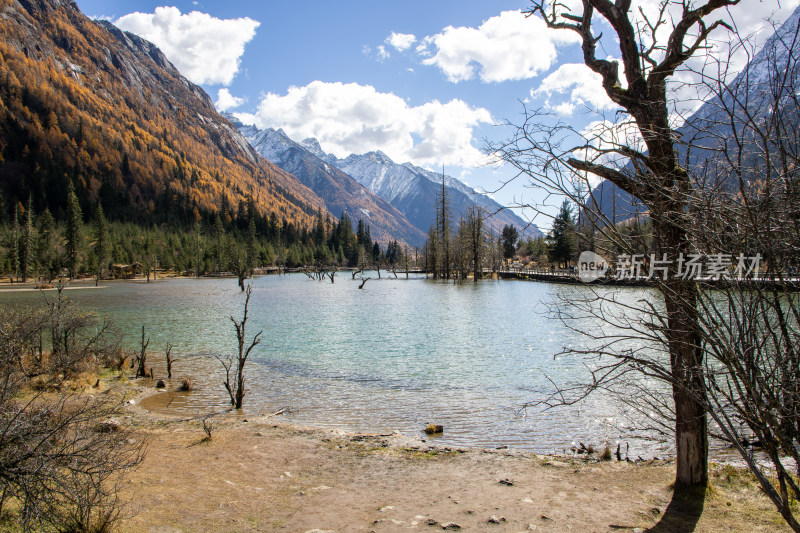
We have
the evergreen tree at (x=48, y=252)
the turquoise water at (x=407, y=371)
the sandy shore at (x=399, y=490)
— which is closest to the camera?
the sandy shore at (x=399, y=490)

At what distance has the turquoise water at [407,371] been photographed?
1081 cm

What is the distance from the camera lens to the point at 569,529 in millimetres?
5133

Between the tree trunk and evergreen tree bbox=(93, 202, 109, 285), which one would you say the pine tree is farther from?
the tree trunk

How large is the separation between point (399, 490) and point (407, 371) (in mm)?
10130

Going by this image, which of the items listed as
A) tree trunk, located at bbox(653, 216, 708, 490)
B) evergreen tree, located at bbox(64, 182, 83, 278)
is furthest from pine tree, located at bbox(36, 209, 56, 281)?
tree trunk, located at bbox(653, 216, 708, 490)

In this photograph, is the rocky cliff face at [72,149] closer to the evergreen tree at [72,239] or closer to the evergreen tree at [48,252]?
the evergreen tree at [72,239]

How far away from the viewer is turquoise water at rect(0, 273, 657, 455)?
10.8m

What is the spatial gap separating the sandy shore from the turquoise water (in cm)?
183

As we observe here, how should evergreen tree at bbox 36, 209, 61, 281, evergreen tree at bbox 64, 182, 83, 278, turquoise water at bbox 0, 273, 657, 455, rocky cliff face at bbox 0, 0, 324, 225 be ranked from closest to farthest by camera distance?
turquoise water at bbox 0, 273, 657, 455 → evergreen tree at bbox 36, 209, 61, 281 → evergreen tree at bbox 64, 182, 83, 278 → rocky cliff face at bbox 0, 0, 324, 225

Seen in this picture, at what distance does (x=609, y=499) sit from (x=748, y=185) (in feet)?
14.7

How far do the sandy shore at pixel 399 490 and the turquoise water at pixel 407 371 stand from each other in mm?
1834

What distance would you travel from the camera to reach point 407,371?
16859 mm

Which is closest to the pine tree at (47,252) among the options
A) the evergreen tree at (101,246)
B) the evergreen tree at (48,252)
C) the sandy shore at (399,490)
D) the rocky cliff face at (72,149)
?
the evergreen tree at (48,252)

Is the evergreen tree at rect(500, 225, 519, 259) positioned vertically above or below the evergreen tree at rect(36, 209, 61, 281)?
above
